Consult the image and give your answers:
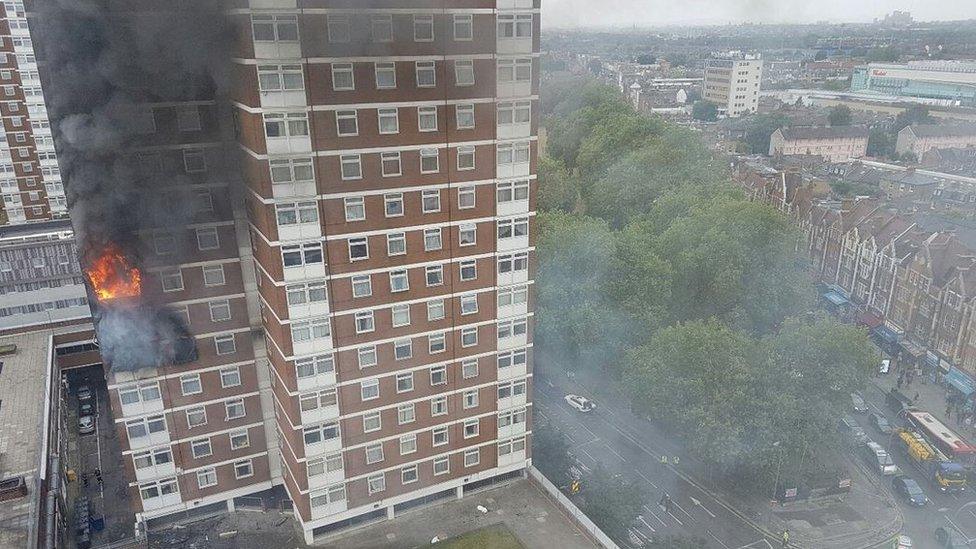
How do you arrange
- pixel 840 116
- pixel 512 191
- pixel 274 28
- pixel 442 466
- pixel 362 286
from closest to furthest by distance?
pixel 274 28 < pixel 362 286 < pixel 512 191 < pixel 442 466 < pixel 840 116

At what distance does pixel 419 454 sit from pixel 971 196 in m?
25.1

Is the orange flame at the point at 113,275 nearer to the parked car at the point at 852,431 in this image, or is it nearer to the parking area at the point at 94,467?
the parking area at the point at 94,467

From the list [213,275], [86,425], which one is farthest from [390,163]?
[86,425]

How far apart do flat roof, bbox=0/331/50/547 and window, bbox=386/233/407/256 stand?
701 cm

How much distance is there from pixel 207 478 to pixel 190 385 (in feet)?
5.61

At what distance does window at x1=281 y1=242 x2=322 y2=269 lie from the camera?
8.14 m

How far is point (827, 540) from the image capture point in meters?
12.7

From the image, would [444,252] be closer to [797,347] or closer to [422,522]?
[422,522]

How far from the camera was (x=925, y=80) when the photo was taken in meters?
27.9

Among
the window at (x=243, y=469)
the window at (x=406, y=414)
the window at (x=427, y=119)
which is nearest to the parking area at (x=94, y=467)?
the window at (x=243, y=469)

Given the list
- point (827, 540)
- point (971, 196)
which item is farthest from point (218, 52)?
point (971, 196)

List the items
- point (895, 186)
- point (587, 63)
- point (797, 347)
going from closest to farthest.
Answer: point (797, 347) < point (895, 186) < point (587, 63)

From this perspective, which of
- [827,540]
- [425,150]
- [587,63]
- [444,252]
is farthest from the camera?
[587,63]

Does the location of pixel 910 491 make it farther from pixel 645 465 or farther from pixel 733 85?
pixel 733 85
